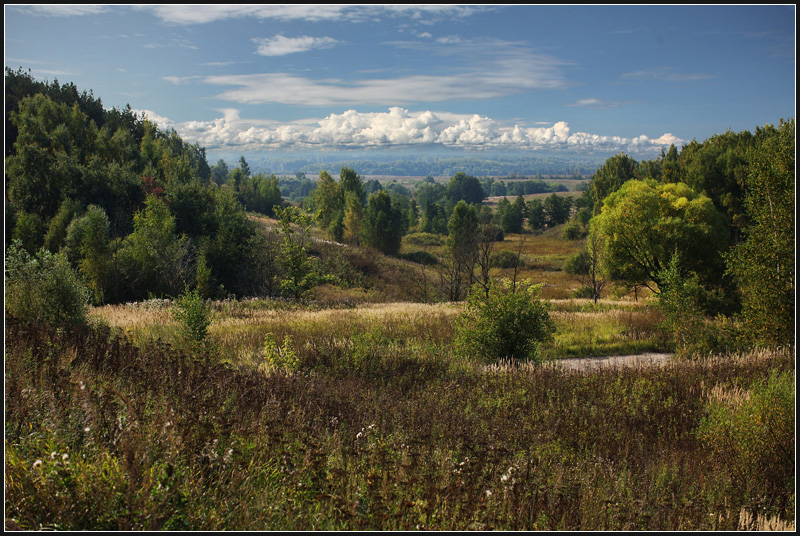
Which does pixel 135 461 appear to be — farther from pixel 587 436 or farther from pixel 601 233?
pixel 601 233

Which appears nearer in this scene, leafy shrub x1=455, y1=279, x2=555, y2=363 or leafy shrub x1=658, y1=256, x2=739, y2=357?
leafy shrub x1=455, y1=279, x2=555, y2=363

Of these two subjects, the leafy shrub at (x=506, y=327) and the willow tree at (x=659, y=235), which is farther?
the willow tree at (x=659, y=235)

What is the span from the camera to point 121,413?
436 centimetres

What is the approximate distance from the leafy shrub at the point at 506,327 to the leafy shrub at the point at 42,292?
9720mm

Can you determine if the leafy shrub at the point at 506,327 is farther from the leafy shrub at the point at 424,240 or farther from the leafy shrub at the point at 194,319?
the leafy shrub at the point at 424,240

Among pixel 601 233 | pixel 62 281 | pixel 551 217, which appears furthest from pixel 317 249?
pixel 551 217

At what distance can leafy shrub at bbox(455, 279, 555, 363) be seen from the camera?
504 inches

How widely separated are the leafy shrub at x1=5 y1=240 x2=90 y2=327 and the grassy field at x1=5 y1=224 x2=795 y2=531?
0.92 meters

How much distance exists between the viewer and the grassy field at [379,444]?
3480 millimetres

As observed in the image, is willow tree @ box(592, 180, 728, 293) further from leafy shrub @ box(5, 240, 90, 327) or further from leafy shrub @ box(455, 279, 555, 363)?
leafy shrub @ box(5, 240, 90, 327)

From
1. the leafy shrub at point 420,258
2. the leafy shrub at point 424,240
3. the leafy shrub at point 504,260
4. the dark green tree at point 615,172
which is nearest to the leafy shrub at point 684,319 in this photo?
the leafy shrub at point 504,260

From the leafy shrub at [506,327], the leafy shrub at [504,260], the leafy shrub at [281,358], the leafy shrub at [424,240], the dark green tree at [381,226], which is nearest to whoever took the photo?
the leafy shrub at [281,358]

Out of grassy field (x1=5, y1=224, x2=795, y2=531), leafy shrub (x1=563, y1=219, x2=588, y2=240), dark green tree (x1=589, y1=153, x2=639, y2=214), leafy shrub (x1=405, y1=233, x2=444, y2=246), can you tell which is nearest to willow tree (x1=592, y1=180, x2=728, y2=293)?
grassy field (x1=5, y1=224, x2=795, y2=531)

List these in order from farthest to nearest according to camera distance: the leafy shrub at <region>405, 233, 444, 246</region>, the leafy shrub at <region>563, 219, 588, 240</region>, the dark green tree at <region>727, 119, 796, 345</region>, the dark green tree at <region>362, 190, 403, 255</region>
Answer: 1. the leafy shrub at <region>405, 233, 444, 246</region>
2. the leafy shrub at <region>563, 219, 588, 240</region>
3. the dark green tree at <region>362, 190, 403, 255</region>
4. the dark green tree at <region>727, 119, 796, 345</region>
